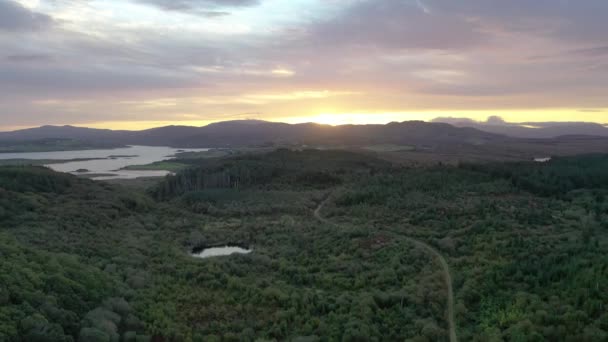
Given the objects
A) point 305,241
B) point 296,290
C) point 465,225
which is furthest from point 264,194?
point 296,290

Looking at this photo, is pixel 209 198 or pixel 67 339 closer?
pixel 67 339

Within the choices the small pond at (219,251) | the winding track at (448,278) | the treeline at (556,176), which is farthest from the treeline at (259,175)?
the winding track at (448,278)

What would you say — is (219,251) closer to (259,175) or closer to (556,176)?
(556,176)

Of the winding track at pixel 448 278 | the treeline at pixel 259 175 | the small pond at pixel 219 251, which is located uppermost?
the treeline at pixel 259 175

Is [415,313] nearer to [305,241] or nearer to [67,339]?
[67,339]

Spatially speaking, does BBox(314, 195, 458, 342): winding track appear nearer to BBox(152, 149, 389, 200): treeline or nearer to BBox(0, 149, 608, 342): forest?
BBox(0, 149, 608, 342): forest

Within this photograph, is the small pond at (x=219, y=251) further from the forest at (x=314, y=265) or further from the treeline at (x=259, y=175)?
the treeline at (x=259, y=175)

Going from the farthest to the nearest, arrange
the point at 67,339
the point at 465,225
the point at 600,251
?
1. the point at 465,225
2. the point at 600,251
3. the point at 67,339

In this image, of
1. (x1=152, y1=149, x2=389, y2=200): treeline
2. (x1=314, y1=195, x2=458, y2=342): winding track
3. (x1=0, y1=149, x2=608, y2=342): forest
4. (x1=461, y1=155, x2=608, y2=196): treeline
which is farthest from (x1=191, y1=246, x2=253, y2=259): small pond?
(x1=152, y1=149, x2=389, y2=200): treeline
